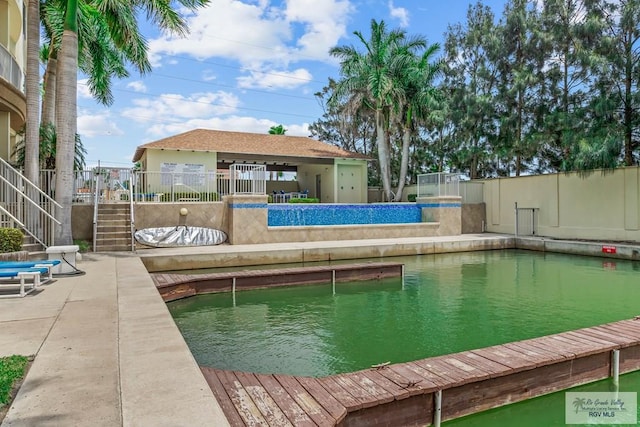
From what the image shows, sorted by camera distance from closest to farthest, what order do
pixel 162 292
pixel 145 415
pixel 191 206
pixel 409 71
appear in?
pixel 145 415 < pixel 162 292 < pixel 191 206 < pixel 409 71

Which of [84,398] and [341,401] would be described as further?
[341,401]

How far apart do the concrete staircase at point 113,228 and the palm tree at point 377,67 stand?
13428 millimetres

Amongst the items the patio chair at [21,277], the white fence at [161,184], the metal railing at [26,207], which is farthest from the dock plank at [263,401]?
the white fence at [161,184]

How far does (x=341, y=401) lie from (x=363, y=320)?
3.69 metres

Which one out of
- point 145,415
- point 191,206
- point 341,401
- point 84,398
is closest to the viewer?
point 145,415

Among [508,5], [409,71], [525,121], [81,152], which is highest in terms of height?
[508,5]

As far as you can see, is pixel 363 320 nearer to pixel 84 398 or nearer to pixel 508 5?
pixel 84 398

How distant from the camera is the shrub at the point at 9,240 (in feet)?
29.1

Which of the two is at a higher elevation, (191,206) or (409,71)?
(409,71)

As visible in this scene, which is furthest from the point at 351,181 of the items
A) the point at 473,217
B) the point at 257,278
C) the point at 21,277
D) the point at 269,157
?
the point at 21,277

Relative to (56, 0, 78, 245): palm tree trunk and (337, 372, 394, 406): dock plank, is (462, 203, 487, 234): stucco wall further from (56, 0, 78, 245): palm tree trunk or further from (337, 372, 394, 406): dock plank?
(337, 372, 394, 406): dock plank

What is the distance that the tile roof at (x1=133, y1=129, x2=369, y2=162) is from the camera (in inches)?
810

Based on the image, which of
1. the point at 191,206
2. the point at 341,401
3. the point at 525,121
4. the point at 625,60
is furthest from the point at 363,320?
the point at 525,121

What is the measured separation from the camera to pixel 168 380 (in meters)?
3.10
